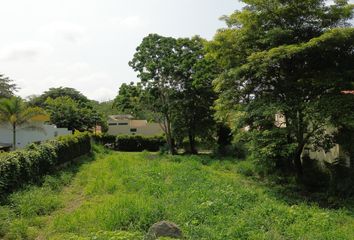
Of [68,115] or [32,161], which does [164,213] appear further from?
[68,115]

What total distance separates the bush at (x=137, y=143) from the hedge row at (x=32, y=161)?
1591cm

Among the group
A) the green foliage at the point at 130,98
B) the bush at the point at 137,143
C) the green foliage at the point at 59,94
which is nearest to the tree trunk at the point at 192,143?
→ the green foliage at the point at 130,98

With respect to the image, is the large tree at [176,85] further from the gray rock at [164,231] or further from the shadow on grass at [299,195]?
the gray rock at [164,231]

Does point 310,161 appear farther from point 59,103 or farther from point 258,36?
point 59,103

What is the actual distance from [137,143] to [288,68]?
2519cm

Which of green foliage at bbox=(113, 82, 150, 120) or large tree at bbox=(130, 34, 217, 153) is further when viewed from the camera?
green foliage at bbox=(113, 82, 150, 120)

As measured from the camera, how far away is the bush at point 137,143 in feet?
123

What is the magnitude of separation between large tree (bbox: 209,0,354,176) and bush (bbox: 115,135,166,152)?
22197 millimetres

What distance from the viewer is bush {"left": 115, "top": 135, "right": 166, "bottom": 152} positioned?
37.6 meters

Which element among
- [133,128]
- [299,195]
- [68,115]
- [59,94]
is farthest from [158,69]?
[59,94]

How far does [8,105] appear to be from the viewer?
23.9 meters

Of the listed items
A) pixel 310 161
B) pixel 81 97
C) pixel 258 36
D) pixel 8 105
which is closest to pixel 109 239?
pixel 258 36

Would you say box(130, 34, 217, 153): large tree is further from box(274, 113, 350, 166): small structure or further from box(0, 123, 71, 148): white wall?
box(274, 113, 350, 166): small structure

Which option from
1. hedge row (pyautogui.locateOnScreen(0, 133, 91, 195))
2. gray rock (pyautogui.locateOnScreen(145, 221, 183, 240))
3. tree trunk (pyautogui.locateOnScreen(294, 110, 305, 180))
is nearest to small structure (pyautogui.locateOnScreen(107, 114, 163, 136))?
hedge row (pyautogui.locateOnScreen(0, 133, 91, 195))
